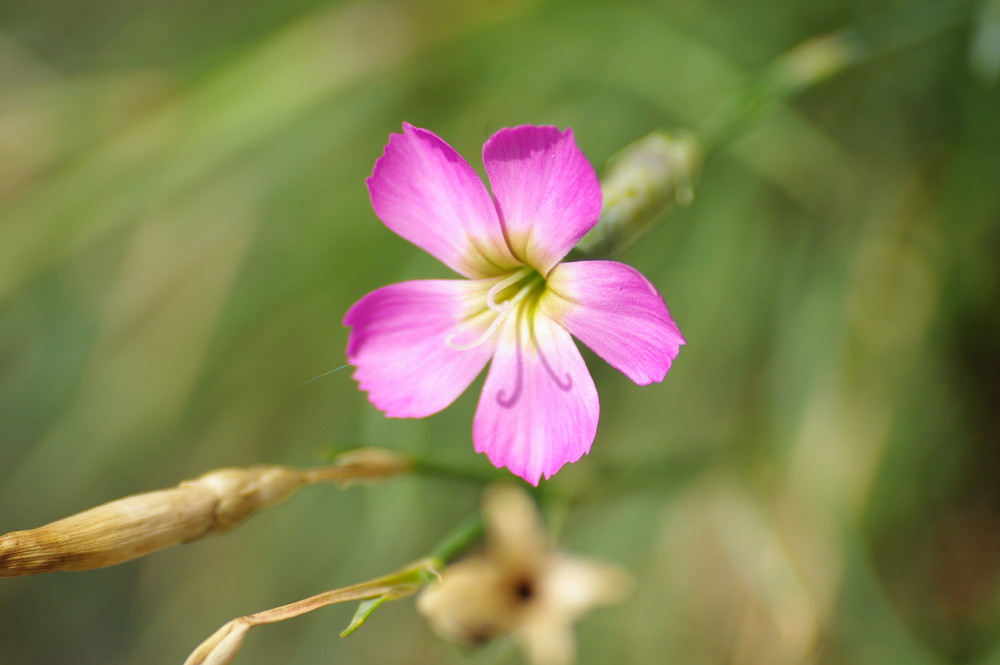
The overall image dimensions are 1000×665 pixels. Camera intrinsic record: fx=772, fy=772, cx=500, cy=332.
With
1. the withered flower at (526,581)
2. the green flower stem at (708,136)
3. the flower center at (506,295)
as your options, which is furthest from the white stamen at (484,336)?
the withered flower at (526,581)

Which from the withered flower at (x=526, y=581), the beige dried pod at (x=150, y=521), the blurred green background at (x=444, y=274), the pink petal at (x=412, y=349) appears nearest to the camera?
the beige dried pod at (x=150, y=521)

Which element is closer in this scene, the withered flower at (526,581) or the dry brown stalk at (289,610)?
the dry brown stalk at (289,610)

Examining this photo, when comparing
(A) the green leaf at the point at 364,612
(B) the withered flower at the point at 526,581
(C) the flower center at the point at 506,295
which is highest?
(C) the flower center at the point at 506,295

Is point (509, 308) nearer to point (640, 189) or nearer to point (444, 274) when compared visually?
point (640, 189)

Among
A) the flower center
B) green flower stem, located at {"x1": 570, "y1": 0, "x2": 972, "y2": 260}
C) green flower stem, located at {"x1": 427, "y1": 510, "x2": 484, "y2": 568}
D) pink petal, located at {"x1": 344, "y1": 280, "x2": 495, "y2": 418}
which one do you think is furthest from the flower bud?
green flower stem, located at {"x1": 427, "y1": 510, "x2": 484, "y2": 568}

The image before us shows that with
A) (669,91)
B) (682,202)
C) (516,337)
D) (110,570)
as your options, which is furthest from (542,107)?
(110,570)

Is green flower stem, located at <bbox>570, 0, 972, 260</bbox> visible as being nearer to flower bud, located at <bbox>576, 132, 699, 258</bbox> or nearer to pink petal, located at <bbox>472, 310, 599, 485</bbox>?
flower bud, located at <bbox>576, 132, 699, 258</bbox>

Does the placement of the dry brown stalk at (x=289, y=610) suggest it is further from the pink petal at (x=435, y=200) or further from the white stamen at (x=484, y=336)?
the pink petal at (x=435, y=200)
